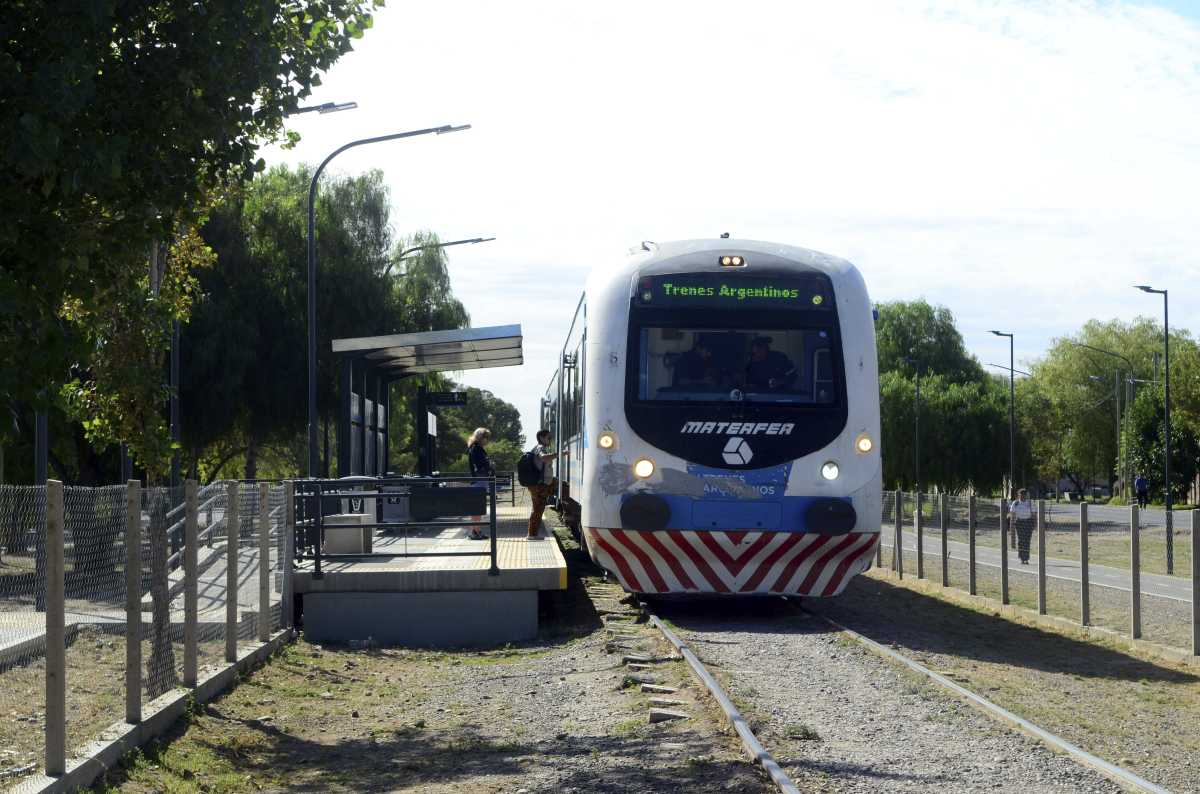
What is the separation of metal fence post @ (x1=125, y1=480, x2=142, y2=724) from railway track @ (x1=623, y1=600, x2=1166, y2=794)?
11.3 feet

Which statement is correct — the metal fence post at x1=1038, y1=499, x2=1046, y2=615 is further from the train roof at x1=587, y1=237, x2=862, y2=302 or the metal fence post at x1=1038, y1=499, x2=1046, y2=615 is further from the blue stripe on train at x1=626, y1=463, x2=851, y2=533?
the train roof at x1=587, y1=237, x2=862, y2=302

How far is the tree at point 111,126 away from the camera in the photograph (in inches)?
334

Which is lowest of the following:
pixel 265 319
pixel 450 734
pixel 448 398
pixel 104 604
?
pixel 450 734

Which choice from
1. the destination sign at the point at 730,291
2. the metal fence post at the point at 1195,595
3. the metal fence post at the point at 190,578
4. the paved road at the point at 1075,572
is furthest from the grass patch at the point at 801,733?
the destination sign at the point at 730,291

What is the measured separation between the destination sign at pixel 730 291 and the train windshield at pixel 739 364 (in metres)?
0.26

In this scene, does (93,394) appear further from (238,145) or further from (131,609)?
(131,609)

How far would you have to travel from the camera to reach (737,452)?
14695 mm

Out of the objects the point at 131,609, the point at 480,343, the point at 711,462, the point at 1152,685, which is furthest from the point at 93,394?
the point at 1152,685

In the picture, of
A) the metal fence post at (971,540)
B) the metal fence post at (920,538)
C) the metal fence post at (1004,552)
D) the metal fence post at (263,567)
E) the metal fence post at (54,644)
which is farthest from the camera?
the metal fence post at (920,538)

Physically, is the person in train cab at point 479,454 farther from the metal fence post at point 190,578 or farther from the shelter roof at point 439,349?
the metal fence post at point 190,578

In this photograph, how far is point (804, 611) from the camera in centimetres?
1667

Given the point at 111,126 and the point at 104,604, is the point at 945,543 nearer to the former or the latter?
the point at 111,126

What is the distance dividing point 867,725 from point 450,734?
2649mm

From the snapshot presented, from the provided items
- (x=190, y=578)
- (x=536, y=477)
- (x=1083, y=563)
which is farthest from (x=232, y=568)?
(x=536, y=477)
